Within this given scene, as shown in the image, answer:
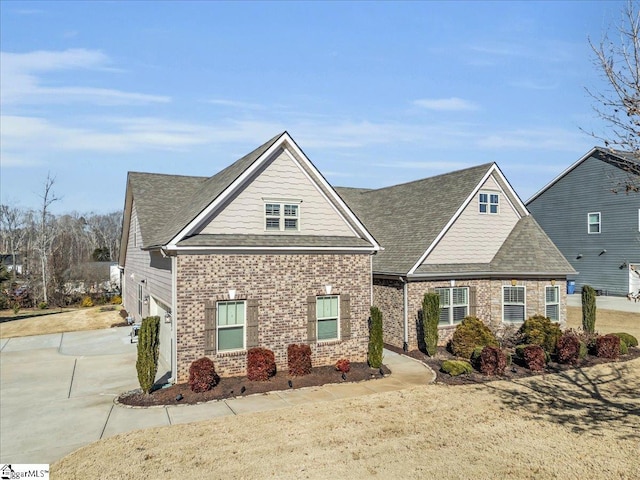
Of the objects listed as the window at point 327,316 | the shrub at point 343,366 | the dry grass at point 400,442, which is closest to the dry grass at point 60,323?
the window at point 327,316

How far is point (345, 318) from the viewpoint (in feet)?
56.3

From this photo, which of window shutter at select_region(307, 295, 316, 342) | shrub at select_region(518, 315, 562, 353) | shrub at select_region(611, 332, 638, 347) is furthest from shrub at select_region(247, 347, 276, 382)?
shrub at select_region(611, 332, 638, 347)

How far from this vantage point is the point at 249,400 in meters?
13.3

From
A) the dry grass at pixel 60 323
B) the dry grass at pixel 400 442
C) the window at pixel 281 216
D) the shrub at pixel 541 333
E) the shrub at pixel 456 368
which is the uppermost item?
the window at pixel 281 216

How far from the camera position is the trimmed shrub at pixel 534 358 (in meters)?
16.5

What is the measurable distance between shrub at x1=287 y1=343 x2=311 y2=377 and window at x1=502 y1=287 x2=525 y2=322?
10221mm

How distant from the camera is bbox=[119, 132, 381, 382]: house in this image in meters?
14.7

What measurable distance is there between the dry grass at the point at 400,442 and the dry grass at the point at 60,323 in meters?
19.3

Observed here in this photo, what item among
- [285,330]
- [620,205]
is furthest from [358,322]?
[620,205]

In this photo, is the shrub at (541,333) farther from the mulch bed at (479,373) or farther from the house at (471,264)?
the house at (471,264)

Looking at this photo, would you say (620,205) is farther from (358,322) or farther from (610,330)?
(358,322)

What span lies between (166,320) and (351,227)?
25.1ft

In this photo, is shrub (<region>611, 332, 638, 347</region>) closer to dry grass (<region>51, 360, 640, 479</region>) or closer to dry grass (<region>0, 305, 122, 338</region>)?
dry grass (<region>51, 360, 640, 479</region>)

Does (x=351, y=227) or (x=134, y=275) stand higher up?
(x=351, y=227)
